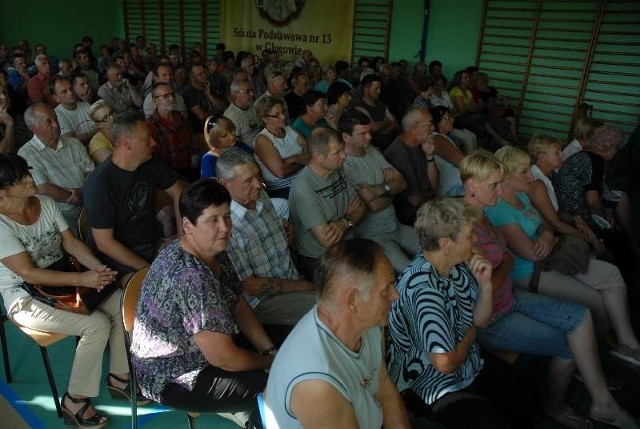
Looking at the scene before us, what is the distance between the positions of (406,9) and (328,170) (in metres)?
6.84

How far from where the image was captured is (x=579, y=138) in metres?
3.92

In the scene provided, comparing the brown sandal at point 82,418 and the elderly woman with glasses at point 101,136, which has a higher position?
the elderly woman with glasses at point 101,136

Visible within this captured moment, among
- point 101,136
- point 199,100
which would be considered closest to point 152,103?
point 199,100

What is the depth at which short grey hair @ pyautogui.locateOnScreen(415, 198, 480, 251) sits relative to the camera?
1.93 meters

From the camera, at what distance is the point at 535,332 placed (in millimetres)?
2363

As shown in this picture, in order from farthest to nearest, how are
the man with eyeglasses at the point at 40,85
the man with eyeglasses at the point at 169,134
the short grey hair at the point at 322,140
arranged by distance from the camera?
the man with eyeglasses at the point at 40,85, the man with eyeglasses at the point at 169,134, the short grey hair at the point at 322,140

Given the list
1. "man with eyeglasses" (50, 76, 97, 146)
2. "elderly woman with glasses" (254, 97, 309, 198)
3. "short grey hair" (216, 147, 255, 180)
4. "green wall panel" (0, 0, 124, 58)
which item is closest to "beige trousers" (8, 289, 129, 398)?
"short grey hair" (216, 147, 255, 180)

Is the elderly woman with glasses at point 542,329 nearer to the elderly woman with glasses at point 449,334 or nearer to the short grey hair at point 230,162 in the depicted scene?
the elderly woman with glasses at point 449,334

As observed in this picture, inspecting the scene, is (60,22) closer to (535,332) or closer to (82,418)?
(82,418)

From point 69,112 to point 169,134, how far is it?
47.3 inches

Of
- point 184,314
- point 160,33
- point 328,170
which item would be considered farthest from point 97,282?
point 160,33

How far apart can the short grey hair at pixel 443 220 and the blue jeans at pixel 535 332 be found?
682mm

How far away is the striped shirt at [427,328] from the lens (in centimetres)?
180

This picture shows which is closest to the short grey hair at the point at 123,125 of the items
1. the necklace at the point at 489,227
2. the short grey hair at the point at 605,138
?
the necklace at the point at 489,227
